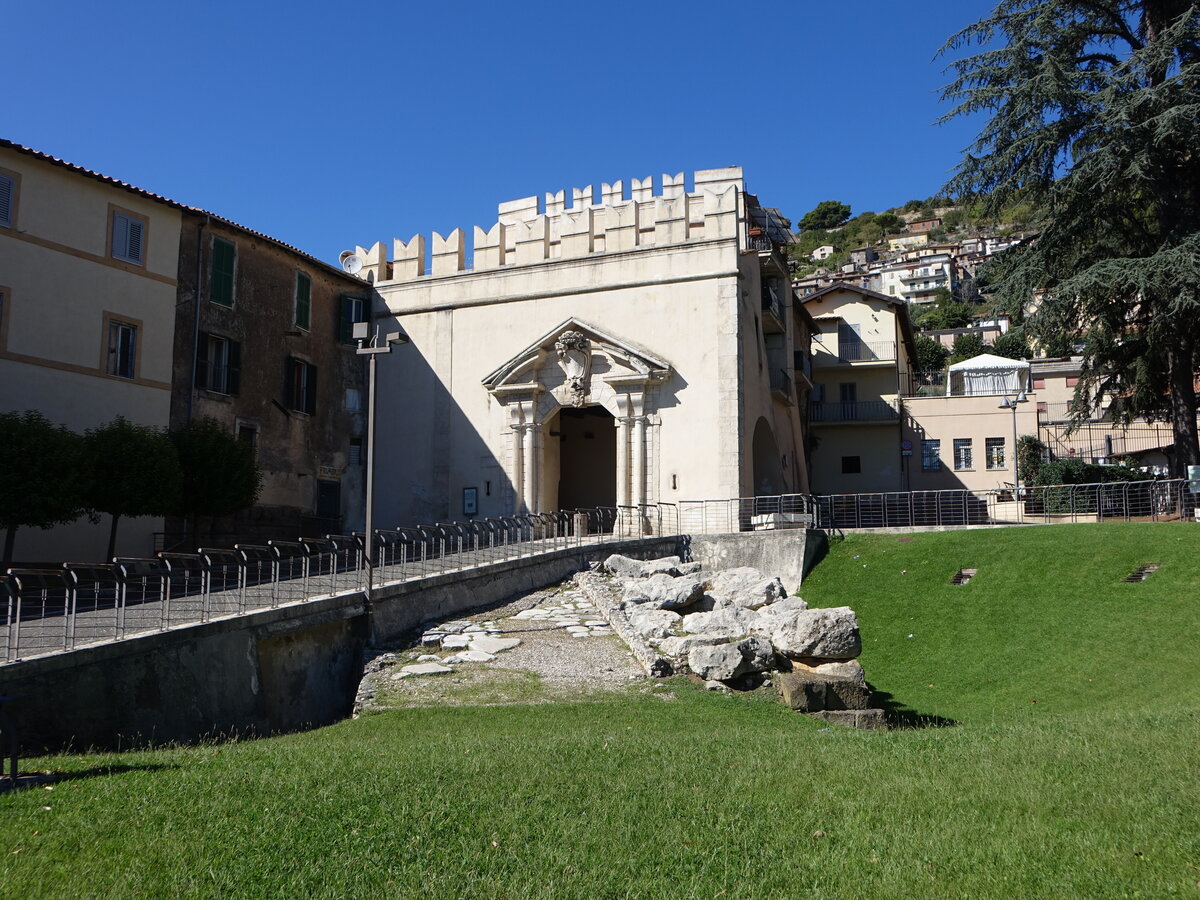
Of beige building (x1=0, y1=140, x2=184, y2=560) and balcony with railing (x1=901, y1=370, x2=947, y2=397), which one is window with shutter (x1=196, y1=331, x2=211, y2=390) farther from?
balcony with railing (x1=901, y1=370, x2=947, y2=397)

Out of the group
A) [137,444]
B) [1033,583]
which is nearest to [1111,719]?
[1033,583]

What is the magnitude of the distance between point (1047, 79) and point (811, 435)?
19593 millimetres

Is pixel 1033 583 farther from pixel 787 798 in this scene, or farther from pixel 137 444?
pixel 137 444

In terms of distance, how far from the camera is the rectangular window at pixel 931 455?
41281mm

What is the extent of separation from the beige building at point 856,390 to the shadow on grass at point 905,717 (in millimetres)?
27257

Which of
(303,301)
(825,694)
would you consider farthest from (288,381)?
(825,694)

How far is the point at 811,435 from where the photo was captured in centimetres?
4228

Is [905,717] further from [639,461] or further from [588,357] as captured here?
[588,357]

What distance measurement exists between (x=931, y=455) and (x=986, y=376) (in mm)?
7526

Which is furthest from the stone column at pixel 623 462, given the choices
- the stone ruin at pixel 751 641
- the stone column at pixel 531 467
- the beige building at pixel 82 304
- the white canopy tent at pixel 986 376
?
the white canopy tent at pixel 986 376

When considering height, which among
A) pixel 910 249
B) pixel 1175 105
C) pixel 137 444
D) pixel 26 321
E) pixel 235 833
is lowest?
pixel 235 833

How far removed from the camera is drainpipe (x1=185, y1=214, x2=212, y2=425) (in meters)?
25.0

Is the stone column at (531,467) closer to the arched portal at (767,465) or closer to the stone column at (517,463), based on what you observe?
the stone column at (517,463)

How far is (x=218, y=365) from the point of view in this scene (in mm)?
26094
